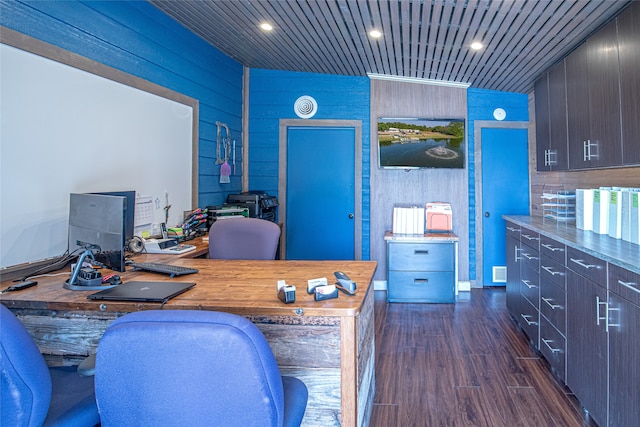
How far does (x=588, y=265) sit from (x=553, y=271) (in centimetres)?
54

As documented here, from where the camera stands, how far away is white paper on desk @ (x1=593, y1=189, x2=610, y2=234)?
259cm

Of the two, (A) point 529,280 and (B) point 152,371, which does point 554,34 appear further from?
(B) point 152,371

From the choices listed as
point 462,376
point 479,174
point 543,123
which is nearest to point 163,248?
point 462,376

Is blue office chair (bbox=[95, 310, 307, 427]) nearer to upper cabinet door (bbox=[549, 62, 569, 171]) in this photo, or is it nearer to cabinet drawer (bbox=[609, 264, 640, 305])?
cabinet drawer (bbox=[609, 264, 640, 305])

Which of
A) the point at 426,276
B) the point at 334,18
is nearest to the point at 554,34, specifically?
the point at 334,18

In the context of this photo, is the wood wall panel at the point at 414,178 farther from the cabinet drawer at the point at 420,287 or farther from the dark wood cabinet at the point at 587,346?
the dark wood cabinet at the point at 587,346

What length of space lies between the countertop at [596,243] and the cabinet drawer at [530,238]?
0.05 metres

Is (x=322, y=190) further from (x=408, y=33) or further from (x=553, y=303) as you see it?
(x=553, y=303)

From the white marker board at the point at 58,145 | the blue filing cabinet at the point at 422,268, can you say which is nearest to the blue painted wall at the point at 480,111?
the blue filing cabinet at the point at 422,268

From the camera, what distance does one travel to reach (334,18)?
10.6 ft

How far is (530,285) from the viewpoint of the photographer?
3092mm

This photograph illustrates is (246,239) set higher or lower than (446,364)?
higher

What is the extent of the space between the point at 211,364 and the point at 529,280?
295 centimetres

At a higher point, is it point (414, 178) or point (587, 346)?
point (414, 178)
